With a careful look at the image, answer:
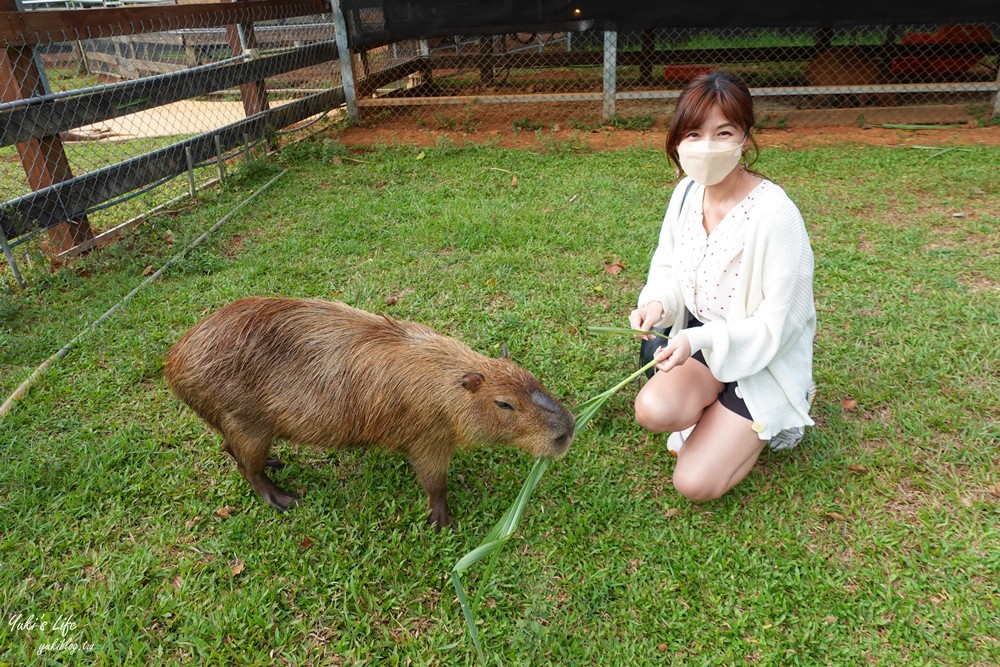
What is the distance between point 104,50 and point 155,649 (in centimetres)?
1270

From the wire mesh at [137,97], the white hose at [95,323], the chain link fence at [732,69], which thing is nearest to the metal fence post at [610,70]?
the chain link fence at [732,69]

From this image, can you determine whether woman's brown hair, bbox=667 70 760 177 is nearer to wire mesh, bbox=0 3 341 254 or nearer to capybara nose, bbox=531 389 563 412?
capybara nose, bbox=531 389 563 412

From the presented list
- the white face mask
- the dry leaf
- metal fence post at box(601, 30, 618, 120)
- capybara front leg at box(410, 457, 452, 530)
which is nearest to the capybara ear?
capybara front leg at box(410, 457, 452, 530)

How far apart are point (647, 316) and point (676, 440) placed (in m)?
0.56

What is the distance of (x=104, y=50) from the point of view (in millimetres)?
11414

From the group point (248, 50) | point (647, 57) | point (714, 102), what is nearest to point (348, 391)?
point (714, 102)

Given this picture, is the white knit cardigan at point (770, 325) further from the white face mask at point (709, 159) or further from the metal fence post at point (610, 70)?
the metal fence post at point (610, 70)

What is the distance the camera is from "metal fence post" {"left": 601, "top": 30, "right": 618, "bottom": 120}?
7.03m

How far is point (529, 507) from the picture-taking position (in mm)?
2502

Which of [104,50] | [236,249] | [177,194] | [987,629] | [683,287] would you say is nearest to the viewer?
[987,629]

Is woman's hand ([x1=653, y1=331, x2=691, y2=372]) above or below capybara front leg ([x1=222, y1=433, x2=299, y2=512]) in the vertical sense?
above

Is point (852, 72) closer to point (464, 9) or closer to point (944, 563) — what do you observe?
point (464, 9)

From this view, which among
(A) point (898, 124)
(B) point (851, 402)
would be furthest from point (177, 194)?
(A) point (898, 124)

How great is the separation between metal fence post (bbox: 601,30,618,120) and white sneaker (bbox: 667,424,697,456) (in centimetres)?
563
